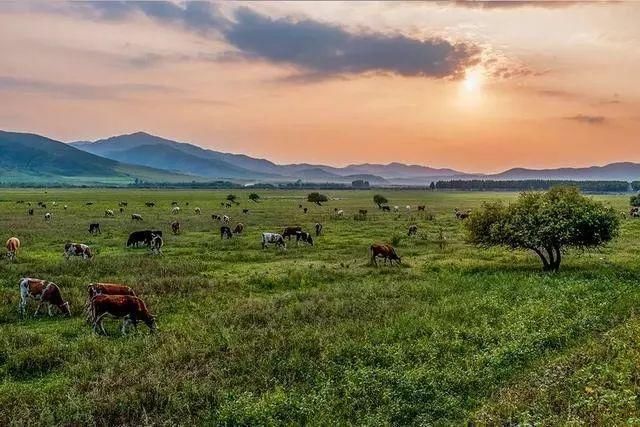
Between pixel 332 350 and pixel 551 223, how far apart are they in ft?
59.5

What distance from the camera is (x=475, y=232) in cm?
3262

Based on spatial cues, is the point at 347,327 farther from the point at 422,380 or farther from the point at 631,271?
the point at 631,271

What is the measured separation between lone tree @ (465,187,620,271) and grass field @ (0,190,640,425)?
5.70ft

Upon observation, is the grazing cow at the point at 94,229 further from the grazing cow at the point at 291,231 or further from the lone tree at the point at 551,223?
the lone tree at the point at 551,223

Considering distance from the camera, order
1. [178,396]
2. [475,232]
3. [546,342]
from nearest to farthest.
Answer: [178,396] → [546,342] → [475,232]

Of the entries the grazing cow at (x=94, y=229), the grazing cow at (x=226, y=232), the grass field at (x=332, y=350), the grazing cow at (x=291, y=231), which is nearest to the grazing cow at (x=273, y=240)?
the grazing cow at (x=291, y=231)

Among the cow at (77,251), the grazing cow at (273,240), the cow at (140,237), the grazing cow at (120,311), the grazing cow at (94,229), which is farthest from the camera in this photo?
the grazing cow at (94,229)

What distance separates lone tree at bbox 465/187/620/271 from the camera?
2811 cm

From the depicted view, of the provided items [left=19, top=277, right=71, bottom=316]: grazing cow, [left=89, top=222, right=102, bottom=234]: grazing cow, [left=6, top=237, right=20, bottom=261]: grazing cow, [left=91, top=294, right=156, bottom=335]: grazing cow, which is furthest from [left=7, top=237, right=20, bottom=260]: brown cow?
[left=91, top=294, right=156, bottom=335]: grazing cow

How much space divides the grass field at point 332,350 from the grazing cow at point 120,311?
0.54 meters

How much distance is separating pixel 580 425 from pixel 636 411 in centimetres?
145

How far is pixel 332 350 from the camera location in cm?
1542

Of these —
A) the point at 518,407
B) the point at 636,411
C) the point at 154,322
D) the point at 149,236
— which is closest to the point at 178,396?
the point at 154,322

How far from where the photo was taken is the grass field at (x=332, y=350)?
11.8m
